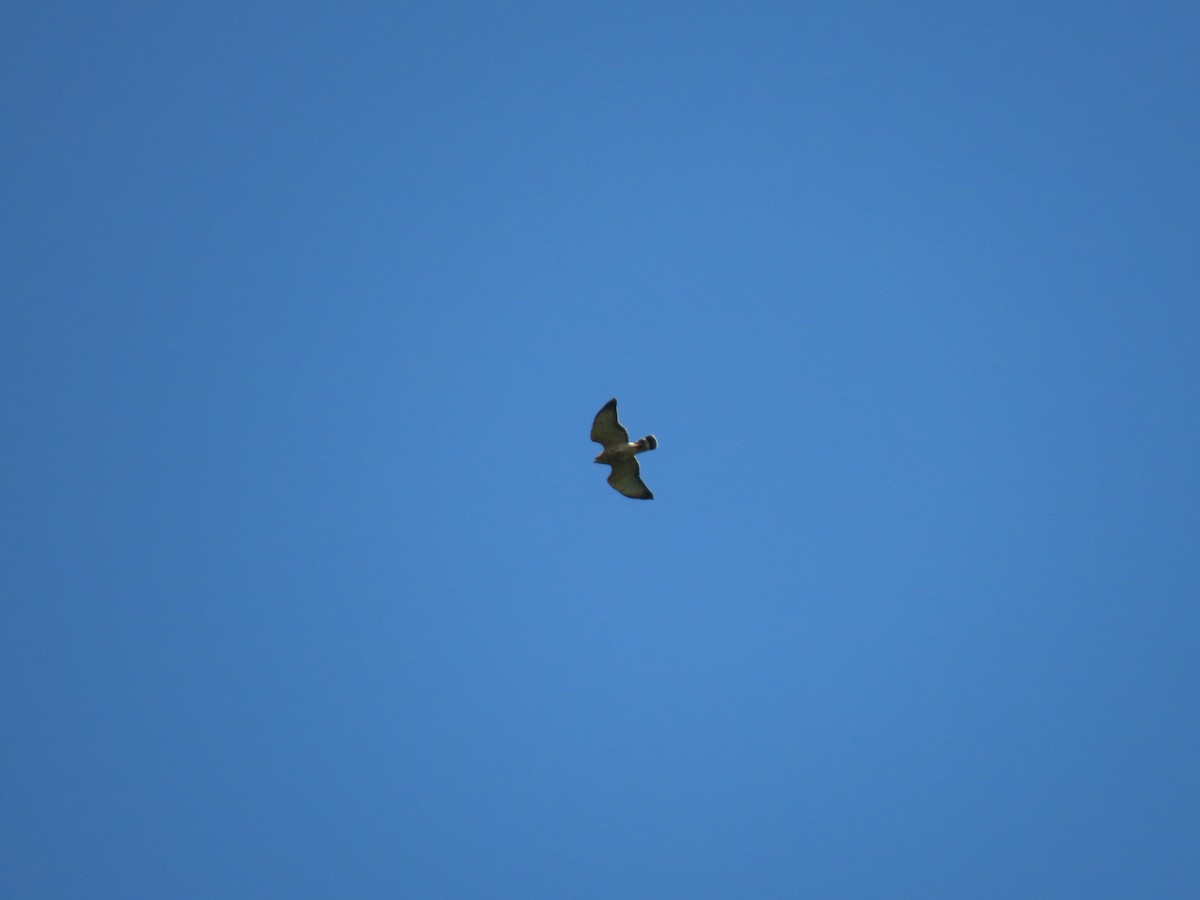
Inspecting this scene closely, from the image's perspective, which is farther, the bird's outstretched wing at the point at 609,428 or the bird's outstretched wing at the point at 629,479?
the bird's outstretched wing at the point at 629,479

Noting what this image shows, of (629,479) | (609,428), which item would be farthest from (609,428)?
(629,479)

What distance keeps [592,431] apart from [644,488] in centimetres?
206

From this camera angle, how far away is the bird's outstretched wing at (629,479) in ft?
105

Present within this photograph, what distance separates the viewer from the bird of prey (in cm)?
3138

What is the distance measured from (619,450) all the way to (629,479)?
0.91 metres

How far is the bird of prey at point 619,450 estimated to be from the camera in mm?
31375

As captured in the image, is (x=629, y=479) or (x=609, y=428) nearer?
(x=609, y=428)

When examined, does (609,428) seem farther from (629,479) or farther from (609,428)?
(629,479)

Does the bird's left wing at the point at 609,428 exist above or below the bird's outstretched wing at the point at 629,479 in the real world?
above

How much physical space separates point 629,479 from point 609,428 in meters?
1.55

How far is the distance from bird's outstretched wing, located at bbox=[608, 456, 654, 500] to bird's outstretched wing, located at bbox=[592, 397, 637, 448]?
1.94 feet

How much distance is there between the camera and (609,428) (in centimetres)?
3150

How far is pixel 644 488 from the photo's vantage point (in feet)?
106

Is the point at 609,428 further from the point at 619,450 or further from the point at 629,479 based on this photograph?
the point at 629,479
